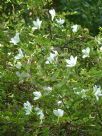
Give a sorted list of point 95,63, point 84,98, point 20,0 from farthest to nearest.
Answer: point 20,0
point 95,63
point 84,98

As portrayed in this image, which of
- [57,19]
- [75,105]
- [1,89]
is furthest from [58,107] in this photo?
[57,19]

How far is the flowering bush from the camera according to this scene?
2779 mm

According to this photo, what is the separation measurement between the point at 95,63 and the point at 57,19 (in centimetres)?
45

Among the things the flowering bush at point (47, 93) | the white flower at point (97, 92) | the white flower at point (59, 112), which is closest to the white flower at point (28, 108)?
the flowering bush at point (47, 93)

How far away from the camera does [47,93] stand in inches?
110

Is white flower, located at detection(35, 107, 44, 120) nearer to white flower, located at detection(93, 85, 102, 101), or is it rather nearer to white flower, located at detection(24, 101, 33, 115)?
white flower, located at detection(24, 101, 33, 115)

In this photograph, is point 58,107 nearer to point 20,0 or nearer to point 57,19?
point 57,19

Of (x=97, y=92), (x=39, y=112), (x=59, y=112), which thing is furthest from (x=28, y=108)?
(x=97, y=92)

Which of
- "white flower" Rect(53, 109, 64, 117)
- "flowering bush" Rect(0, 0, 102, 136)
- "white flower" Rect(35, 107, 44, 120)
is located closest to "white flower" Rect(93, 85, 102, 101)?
"flowering bush" Rect(0, 0, 102, 136)

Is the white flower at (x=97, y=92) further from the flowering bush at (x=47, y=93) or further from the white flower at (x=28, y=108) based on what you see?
the white flower at (x=28, y=108)

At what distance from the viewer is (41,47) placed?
9.85ft

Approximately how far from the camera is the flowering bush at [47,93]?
2779 mm

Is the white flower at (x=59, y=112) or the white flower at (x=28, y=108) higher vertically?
the white flower at (x=28, y=108)

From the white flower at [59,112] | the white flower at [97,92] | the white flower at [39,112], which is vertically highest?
the white flower at [97,92]
